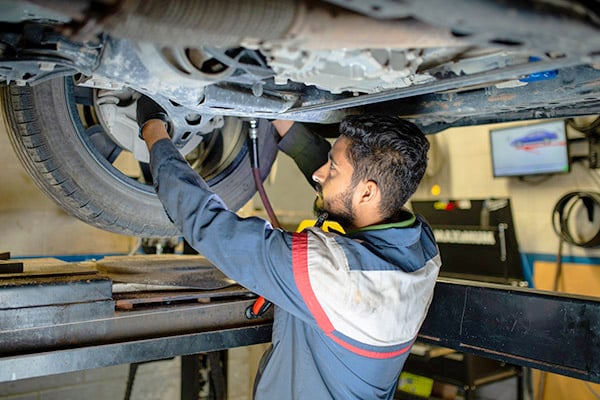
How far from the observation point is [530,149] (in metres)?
3.72

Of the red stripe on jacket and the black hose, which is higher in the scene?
the black hose

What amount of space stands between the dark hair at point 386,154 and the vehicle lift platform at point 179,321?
30 centimetres

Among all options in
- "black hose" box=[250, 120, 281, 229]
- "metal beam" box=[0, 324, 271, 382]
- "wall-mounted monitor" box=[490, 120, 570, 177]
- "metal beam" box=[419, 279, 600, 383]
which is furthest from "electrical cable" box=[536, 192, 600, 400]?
"metal beam" box=[0, 324, 271, 382]

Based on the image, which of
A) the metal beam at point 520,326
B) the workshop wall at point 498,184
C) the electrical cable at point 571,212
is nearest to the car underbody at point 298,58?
the metal beam at point 520,326

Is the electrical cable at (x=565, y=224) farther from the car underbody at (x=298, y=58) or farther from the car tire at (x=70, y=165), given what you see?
the car tire at (x=70, y=165)

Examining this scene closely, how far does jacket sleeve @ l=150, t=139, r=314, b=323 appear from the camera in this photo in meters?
1.07

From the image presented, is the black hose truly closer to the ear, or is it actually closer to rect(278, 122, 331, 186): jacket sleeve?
rect(278, 122, 331, 186): jacket sleeve

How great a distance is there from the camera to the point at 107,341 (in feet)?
3.88

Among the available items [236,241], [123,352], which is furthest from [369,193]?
[123,352]

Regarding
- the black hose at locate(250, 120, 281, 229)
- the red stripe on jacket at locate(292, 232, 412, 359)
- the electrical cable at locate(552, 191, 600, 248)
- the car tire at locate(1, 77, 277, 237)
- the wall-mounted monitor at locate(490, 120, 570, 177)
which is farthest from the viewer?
the wall-mounted monitor at locate(490, 120, 570, 177)

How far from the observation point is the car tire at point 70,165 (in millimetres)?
1345

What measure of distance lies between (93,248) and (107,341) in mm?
1982

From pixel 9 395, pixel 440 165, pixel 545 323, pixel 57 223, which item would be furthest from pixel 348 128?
pixel 440 165

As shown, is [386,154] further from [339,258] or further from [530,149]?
[530,149]
